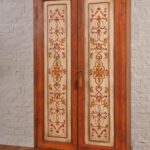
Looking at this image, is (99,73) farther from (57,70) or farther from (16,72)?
(16,72)

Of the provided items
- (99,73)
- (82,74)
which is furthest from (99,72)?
(82,74)

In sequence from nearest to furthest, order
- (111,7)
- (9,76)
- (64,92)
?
(111,7)
(64,92)
(9,76)

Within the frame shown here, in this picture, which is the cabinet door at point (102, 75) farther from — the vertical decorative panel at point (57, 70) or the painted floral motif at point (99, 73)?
the vertical decorative panel at point (57, 70)

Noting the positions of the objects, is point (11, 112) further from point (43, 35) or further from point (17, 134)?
point (43, 35)

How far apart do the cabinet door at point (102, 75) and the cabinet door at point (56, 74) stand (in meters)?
0.09

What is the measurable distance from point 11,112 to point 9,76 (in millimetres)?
474

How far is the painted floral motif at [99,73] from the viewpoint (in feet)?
10.7

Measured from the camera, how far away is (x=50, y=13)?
3.44 meters

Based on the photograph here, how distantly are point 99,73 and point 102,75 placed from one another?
0.13 ft

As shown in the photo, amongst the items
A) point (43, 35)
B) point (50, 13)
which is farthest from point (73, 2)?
point (43, 35)

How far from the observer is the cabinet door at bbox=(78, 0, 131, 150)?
3.21 meters

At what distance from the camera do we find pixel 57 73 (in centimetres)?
345

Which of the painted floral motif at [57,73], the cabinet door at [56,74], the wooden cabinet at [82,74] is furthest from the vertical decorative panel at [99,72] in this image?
the painted floral motif at [57,73]

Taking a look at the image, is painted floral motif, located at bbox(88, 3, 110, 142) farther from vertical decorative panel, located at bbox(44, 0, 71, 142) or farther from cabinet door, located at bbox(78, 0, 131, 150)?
vertical decorative panel, located at bbox(44, 0, 71, 142)
